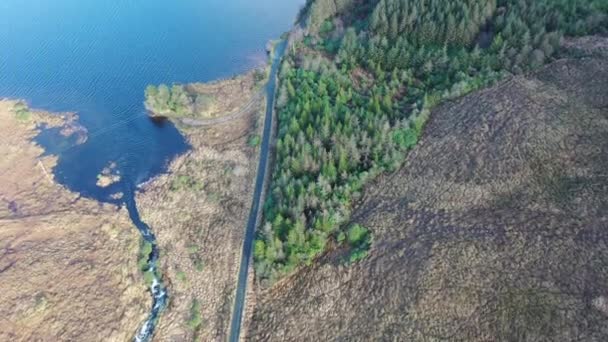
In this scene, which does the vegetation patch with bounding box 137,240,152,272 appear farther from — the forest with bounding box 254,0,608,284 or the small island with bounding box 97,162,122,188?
the forest with bounding box 254,0,608,284

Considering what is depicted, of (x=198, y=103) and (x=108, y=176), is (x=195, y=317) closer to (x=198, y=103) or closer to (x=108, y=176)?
(x=108, y=176)

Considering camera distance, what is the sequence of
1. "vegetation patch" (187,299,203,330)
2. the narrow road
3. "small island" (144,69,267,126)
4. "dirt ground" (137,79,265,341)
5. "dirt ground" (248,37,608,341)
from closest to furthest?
"dirt ground" (248,37,608,341)
the narrow road
"vegetation patch" (187,299,203,330)
"dirt ground" (137,79,265,341)
"small island" (144,69,267,126)

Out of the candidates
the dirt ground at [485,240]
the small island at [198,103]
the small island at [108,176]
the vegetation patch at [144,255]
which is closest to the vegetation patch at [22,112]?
the small island at [198,103]

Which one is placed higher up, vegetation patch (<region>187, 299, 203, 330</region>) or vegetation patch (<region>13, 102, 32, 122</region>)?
vegetation patch (<region>13, 102, 32, 122</region>)

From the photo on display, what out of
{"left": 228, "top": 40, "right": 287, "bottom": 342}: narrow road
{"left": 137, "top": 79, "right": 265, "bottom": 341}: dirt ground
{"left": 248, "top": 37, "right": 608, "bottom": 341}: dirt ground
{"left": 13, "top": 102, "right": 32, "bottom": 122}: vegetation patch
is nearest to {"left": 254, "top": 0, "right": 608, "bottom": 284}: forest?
{"left": 228, "top": 40, "right": 287, "bottom": 342}: narrow road

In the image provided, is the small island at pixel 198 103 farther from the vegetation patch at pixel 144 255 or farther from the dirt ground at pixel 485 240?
the dirt ground at pixel 485 240

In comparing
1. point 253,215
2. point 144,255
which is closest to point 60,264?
point 144,255

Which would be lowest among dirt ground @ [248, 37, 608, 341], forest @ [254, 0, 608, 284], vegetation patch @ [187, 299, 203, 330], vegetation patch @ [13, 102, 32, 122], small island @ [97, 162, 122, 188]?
dirt ground @ [248, 37, 608, 341]
